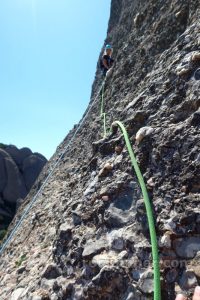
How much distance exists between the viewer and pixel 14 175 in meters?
36.4

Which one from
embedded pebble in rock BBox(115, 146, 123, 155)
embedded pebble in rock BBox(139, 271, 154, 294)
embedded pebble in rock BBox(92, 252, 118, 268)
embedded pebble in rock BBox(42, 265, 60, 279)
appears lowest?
embedded pebble in rock BBox(139, 271, 154, 294)

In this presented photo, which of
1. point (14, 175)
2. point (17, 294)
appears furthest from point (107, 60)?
point (14, 175)

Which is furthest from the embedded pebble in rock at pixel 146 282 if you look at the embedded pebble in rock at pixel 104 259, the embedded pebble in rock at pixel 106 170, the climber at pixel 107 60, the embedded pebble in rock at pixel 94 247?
the climber at pixel 107 60

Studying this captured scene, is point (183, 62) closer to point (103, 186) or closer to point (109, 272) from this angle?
point (103, 186)

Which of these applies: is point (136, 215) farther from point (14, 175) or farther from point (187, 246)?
point (14, 175)

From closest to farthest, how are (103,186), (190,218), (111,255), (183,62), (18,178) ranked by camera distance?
1. (190,218)
2. (111,255)
3. (103,186)
4. (183,62)
5. (18,178)

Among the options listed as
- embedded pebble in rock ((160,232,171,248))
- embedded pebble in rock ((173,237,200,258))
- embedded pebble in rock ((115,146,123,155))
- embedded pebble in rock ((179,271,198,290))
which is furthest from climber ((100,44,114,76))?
embedded pebble in rock ((179,271,198,290))

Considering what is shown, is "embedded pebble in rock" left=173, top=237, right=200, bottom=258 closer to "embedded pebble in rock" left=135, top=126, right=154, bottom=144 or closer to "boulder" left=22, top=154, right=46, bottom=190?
"embedded pebble in rock" left=135, top=126, right=154, bottom=144

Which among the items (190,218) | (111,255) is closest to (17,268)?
(111,255)

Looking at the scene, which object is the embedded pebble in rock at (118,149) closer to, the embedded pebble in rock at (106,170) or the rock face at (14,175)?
the embedded pebble in rock at (106,170)

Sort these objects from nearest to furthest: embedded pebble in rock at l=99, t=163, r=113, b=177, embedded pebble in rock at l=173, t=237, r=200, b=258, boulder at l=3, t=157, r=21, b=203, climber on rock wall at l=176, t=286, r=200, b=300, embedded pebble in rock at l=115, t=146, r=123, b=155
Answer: climber on rock wall at l=176, t=286, r=200, b=300 → embedded pebble in rock at l=173, t=237, r=200, b=258 → embedded pebble in rock at l=99, t=163, r=113, b=177 → embedded pebble in rock at l=115, t=146, r=123, b=155 → boulder at l=3, t=157, r=21, b=203

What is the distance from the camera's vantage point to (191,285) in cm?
281

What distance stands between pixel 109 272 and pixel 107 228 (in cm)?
65

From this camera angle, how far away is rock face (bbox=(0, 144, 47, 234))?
1308 inches
